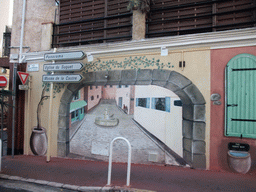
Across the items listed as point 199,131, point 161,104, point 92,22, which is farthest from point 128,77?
point 92,22

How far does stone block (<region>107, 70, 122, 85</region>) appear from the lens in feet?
13.7

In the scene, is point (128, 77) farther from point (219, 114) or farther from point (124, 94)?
point (219, 114)

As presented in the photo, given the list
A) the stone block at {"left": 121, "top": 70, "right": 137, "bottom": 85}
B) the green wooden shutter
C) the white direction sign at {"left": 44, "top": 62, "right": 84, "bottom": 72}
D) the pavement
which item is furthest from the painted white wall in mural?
the white direction sign at {"left": 44, "top": 62, "right": 84, "bottom": 72}

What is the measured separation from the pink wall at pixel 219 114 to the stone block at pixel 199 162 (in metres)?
0.19

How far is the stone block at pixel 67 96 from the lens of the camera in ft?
15.1

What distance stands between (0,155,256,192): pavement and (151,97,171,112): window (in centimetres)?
155

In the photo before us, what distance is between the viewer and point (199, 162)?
350 centimetres

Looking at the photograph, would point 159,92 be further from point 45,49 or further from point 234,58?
point 45,49

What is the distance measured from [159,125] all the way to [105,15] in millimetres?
3916

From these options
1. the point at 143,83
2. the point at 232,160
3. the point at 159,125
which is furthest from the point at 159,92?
the point at 232,160

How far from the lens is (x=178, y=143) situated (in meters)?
3.76

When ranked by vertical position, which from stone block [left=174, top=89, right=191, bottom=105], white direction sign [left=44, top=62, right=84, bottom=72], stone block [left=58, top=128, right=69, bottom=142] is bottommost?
stone block [left=58, top=128, right=69, bottom=142]

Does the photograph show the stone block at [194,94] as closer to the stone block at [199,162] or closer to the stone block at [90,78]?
the stone block at [199,162]

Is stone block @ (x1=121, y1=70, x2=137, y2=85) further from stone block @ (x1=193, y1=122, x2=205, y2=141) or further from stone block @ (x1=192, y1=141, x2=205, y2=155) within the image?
stone block @ (x1=192, y1=141, x2=205, y2=155)
